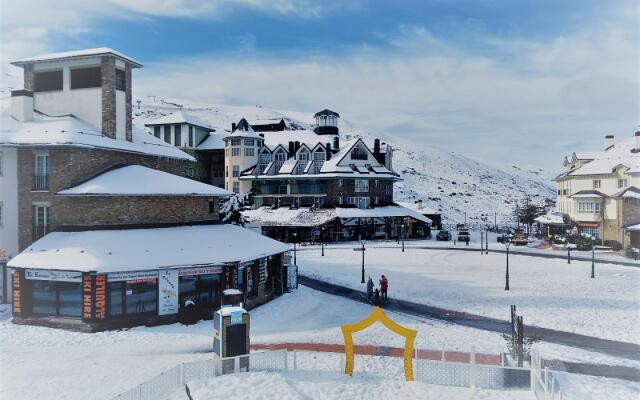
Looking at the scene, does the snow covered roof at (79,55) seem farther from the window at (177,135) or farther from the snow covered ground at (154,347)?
the window at (177,135)

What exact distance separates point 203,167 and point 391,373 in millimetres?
64806

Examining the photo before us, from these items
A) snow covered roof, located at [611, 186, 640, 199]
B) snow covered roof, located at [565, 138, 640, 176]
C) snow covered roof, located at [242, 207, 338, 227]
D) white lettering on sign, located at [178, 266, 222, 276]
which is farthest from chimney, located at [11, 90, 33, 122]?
snow covered roof, located at [565, 138, 640, 176]

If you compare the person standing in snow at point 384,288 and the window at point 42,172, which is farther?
the person standing in snow at point 384,288

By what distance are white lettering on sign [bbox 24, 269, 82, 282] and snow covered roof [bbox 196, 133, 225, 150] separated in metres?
53.5

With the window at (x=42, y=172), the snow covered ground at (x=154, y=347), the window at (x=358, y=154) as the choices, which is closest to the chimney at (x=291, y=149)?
the window at (x=358, y=154)

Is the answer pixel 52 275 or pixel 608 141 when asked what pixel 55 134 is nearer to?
pixel 52 275

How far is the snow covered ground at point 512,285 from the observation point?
2582 centimetres

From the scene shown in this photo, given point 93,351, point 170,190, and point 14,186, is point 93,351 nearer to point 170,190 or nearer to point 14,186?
point 170,190

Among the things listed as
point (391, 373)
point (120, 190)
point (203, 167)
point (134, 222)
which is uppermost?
point (203, 167)

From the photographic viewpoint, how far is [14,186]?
28391 millimetres

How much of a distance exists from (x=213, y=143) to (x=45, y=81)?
46028 mm

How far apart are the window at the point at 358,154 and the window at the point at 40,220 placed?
47619mm

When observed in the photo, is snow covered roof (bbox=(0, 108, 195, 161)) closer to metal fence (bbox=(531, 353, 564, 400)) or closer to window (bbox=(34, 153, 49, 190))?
window (bbox=(34, 153, 49, 190))

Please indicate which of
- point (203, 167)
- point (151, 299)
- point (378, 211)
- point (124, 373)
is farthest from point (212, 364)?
point (203, 167)
